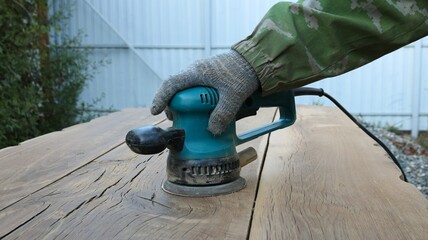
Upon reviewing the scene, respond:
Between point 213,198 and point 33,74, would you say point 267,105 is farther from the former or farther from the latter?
point 33,74

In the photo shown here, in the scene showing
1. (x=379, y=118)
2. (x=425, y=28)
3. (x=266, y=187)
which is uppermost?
(x=425, y=28)

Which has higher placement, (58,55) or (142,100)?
(58,55)

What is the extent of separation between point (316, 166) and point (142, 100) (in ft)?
16.1

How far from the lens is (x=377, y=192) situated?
1120 millimetres

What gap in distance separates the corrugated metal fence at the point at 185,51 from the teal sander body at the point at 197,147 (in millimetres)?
4900

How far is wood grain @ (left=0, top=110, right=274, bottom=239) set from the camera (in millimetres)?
877

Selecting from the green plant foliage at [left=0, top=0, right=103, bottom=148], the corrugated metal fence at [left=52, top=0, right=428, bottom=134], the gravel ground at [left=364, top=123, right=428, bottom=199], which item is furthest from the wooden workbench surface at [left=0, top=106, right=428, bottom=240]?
the corrugated metal fence at [left=52, top=0, right=428, bottom=134]

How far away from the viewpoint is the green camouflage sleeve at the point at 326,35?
37.5 inches

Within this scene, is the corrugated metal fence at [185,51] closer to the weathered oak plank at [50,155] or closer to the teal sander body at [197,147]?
the weathered oak plank at [50,155]

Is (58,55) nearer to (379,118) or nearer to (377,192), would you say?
(379,118)

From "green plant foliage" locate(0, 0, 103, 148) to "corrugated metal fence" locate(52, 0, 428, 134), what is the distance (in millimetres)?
618

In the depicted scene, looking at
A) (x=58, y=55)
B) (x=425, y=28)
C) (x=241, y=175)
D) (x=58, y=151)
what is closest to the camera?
(x=425, y=28)

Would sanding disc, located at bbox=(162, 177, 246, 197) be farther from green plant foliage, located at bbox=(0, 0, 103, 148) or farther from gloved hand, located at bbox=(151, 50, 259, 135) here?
green plant foliage, located at bbox=(0, 0, 103, 148)

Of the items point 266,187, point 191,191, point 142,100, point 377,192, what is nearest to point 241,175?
point 266,187
